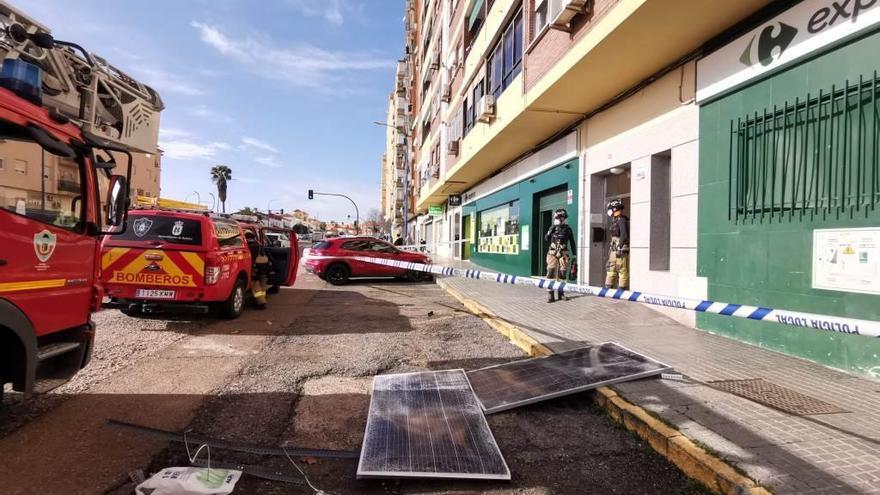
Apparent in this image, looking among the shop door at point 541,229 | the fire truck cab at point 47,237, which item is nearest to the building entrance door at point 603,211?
the shop door at point 541,229

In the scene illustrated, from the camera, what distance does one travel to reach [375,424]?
3697 mm

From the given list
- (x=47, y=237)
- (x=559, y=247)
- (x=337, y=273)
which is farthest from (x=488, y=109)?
(x=47, y=237)

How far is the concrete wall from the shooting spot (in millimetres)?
7328

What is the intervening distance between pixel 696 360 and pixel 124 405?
555 cm

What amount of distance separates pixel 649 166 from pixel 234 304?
7412mm

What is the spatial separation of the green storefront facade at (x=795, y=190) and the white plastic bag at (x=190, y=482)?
5.57 metres

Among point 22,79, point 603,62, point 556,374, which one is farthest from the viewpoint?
point 603,62

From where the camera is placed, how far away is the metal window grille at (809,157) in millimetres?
4746

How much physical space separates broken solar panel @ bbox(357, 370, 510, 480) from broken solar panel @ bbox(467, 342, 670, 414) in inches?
8.6

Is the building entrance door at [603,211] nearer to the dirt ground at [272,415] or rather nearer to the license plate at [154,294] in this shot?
the dirt ground at [272,415]

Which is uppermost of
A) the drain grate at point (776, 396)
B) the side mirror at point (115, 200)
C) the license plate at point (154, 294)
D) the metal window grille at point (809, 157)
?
the metal window grille at point (809, 157)

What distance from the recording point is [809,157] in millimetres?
5344

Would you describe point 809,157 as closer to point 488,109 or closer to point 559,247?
point 559,247

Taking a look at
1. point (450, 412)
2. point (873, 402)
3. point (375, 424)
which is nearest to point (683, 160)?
point (873, 402)
